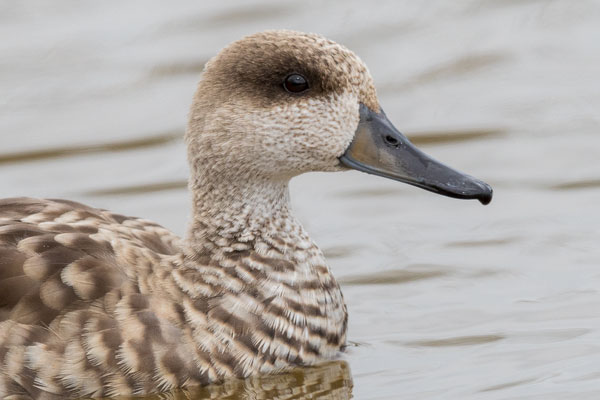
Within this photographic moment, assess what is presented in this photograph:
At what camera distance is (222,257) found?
742 cm

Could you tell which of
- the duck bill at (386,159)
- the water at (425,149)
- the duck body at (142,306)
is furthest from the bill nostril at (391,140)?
the water at (425,149)

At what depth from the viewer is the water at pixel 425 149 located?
297 inches

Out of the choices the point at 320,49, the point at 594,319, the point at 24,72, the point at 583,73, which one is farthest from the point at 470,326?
the point at 24,72

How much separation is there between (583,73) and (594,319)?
4050 millimetres

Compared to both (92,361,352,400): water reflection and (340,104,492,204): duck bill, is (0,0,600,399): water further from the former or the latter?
(340,104,492,204): duck bill

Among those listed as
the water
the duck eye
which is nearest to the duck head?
the duck eye

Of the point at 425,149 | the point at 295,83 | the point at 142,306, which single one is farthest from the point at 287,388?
the point at 425,149

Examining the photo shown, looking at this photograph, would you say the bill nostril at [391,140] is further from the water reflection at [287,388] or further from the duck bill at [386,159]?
the water reflection at [287,388]

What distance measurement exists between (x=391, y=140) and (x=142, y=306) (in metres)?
1.47

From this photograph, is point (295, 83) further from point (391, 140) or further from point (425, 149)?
point (425, 149)

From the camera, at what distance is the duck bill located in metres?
7.25

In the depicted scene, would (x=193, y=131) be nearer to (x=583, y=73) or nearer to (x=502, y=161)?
(x=502, y=161)

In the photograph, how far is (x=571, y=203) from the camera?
9.37m

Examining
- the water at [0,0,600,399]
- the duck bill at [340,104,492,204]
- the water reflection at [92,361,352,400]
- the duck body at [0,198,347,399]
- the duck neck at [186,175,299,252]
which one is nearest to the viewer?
the duck body at [0,198,347,399]
